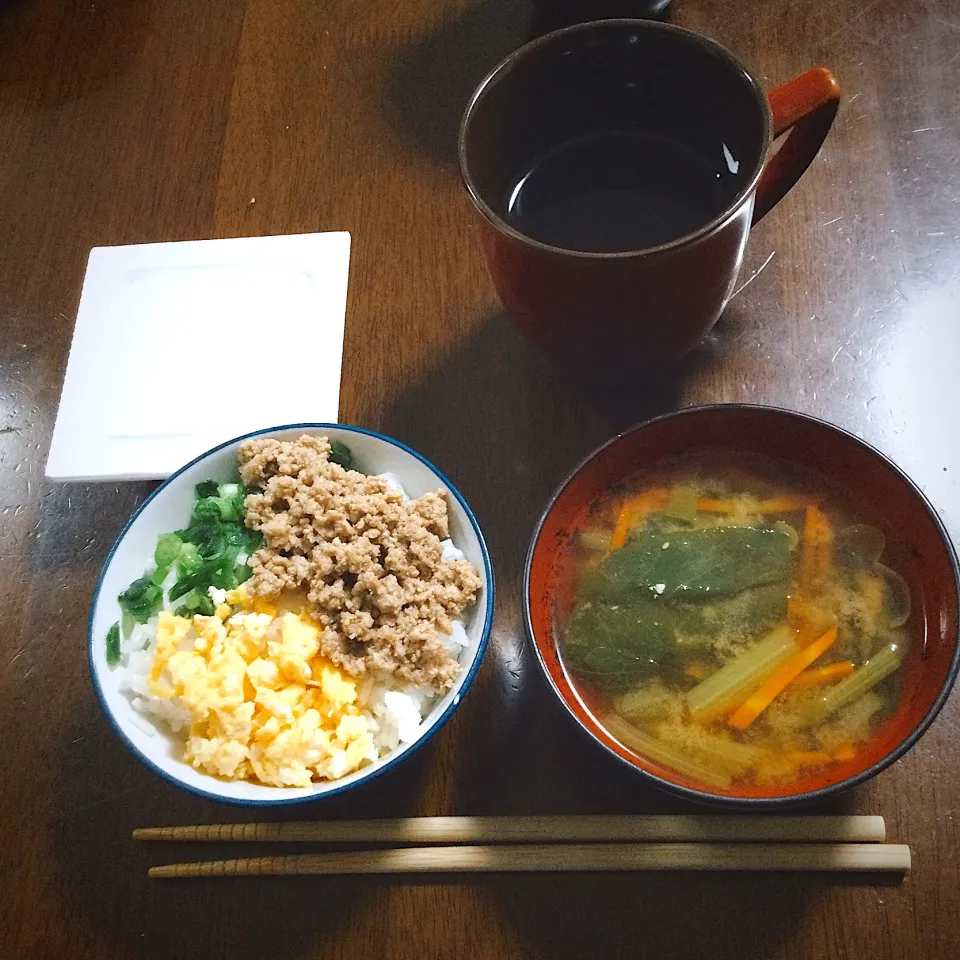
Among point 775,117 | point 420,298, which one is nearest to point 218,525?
point 420,298

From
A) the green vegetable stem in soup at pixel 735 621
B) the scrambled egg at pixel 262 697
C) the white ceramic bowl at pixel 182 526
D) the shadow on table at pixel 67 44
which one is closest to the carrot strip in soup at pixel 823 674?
the green vegetable stem in soup at pixel 735 621

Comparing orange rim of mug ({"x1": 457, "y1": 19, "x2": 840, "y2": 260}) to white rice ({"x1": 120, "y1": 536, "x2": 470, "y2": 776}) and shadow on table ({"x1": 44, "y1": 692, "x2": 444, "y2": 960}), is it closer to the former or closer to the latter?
white rice ({"x1": 120, "y1": 536, "x2": 470, "y2": 776})

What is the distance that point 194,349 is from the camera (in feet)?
3.69

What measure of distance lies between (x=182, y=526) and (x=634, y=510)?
0.47 meters

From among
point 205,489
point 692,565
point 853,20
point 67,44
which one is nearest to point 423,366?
point 205,489

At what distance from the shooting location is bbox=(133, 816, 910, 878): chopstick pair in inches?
30.0

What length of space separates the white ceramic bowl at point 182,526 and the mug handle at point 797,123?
16.7 inches

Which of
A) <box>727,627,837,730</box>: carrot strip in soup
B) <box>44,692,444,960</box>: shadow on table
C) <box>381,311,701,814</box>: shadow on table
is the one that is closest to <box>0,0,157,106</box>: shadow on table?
<box>381,311,701,814</box>: shadow on table

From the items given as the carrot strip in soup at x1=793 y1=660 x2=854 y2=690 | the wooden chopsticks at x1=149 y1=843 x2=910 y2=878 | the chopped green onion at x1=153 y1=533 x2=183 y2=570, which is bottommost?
the wooden chopsticks at x1=149 y1=843 x2=910 y2=878

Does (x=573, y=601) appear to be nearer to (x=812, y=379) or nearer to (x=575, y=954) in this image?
(x=575, y=954)

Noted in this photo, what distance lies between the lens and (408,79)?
4.19ft

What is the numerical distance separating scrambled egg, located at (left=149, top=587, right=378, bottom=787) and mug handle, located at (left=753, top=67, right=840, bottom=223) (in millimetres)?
597

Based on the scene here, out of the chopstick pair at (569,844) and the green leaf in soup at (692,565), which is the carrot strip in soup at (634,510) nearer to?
the green leaf in soup at (692,565)

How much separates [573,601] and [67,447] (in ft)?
2.12
